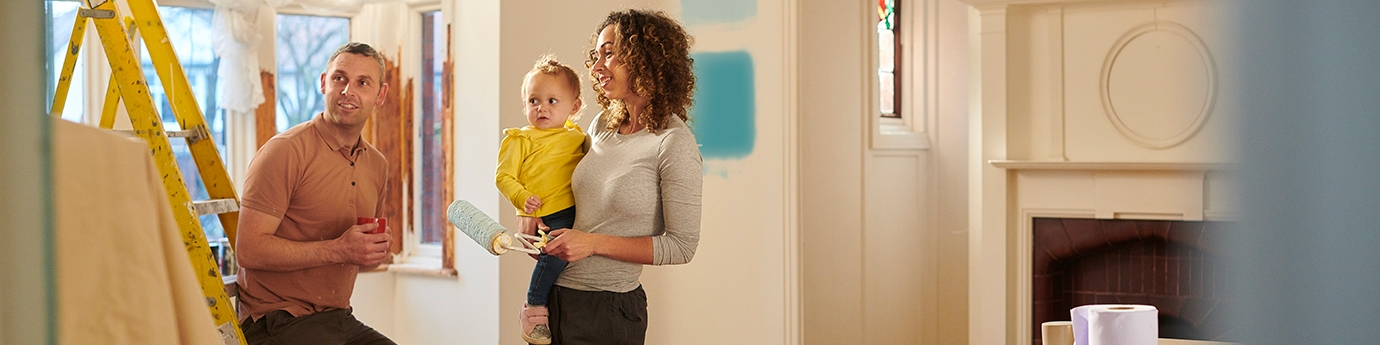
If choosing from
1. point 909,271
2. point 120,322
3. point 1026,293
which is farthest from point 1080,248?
point 120,322

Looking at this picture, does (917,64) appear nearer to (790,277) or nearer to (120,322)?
(790,277)

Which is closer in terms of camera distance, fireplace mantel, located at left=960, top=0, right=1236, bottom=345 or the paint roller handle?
the paint roller handle

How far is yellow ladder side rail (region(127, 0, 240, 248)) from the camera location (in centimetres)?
Answer: 201

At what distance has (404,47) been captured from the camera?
447cm

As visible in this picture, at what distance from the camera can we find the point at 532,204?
2.05m

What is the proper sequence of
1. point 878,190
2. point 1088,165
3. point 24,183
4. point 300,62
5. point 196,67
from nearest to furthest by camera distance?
point 24,183, point 196,67, point 300,62, point 1088,165, point 878,190

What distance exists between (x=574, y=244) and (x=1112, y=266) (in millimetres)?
3827

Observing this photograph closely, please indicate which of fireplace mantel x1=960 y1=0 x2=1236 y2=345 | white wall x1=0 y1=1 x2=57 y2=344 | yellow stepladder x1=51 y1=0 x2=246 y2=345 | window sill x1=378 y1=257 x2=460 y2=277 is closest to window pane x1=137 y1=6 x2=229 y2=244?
window sill x1=378 y1=257 x2=460 y2=277

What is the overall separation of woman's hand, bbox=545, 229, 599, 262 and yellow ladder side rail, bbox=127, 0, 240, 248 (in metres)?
0.72

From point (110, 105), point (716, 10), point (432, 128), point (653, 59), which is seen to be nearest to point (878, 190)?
point (716, 10)

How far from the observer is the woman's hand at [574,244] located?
193cm

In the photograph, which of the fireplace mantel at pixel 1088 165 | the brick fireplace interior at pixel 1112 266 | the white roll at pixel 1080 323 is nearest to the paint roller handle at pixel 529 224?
the white roll at pixel 1080 323

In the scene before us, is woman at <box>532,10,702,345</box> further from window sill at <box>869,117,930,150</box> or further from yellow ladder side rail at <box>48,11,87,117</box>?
window sill at <box>869,117,930,150</box>

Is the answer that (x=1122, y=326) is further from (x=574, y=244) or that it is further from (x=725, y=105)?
(x=725, y=105)
